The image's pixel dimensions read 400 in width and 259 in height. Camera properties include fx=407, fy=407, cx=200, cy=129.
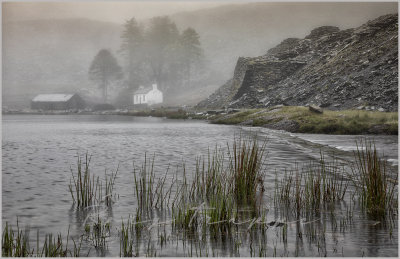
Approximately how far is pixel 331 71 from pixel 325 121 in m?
7.02

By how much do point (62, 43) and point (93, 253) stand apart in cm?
10464

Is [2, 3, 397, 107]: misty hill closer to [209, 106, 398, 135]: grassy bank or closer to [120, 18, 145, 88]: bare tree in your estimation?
[120, 18, 145, 88]: bare tree

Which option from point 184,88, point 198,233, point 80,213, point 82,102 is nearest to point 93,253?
point 198,233

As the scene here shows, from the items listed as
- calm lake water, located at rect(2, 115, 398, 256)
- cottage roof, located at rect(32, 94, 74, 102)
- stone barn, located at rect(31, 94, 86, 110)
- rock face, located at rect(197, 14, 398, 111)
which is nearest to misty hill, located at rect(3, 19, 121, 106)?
cottage roof, located at rect(32, 94, 74, 102)

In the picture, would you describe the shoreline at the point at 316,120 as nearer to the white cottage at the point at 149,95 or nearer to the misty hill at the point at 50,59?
the white cottage at the point at 149,95

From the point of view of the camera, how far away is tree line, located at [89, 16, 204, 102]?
60284 mm

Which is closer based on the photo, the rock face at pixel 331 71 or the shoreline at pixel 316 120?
the shoreline at pixel 316 120

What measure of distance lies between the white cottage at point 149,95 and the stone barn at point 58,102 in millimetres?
12030

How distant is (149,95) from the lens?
72750mm

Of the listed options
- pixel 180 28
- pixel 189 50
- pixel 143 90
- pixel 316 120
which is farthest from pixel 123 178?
pixel 143 90

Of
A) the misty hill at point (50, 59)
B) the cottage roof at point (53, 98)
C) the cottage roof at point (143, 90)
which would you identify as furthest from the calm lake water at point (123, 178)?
the misty hill at point (50, 59)

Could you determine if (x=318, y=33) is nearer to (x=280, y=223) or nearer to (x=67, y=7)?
(x=67, y=7)

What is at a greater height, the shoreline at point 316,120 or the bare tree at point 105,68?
the bare tree at point 105,68

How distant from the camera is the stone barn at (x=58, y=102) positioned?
7650cm
